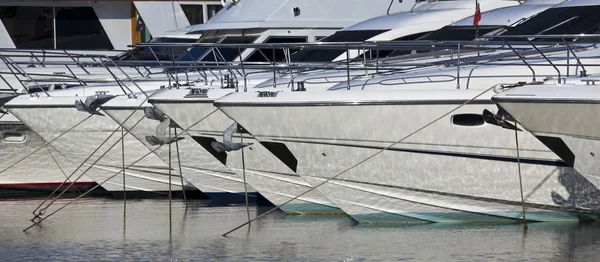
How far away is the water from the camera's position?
10.7 meters

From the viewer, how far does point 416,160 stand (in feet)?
38.4

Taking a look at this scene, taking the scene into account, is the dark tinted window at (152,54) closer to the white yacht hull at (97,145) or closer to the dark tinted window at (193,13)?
the white yacht hull at (97,145)

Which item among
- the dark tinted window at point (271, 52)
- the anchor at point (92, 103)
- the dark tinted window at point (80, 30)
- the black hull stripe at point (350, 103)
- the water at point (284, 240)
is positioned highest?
the dark tinted window at point (80, 30)

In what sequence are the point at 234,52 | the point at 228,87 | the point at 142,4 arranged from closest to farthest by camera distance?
the point at 228,87 < the point at 234,52 < the point at 142,4

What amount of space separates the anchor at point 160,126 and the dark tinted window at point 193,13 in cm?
956

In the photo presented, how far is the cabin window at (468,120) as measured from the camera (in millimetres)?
11109

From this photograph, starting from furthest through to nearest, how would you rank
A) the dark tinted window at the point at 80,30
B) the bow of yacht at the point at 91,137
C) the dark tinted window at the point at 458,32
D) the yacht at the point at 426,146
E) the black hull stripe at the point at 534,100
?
the dark tinted window at the point at 80,30, the bow of yacht at the point at 91,137, the dark tinted window at the point at 458,32, the yacht at the point at 426,146, the black hull stripe at the point at 534,100

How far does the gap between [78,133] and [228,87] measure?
340cm

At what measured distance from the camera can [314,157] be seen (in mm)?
12172

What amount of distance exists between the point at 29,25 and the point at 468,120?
13.9m

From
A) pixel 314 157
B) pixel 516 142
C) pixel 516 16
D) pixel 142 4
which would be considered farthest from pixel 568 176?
pixel 142 4

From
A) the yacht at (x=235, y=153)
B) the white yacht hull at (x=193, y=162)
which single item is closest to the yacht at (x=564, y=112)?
the yacht at (x=235, y=153)

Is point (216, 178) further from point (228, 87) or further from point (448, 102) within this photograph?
point (448, 102)

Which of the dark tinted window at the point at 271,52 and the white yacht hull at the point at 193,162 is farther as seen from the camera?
the dark tinted window at the point at 271,52
